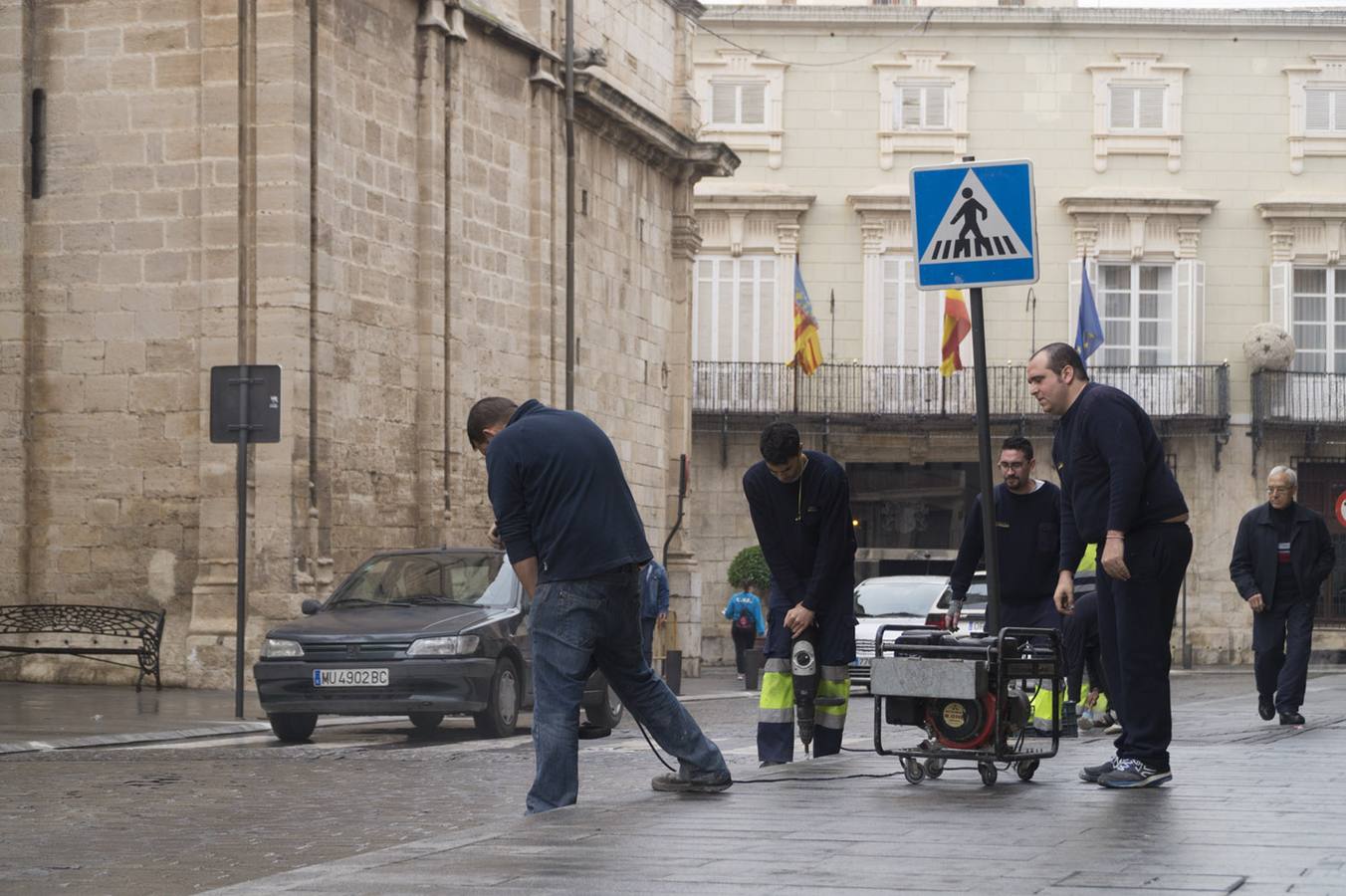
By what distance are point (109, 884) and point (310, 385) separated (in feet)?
48.8

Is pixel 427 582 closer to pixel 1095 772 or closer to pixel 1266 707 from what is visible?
pixel 1266 707

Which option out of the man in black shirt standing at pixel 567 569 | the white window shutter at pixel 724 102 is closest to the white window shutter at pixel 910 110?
the white window shutter at pixel 724 102

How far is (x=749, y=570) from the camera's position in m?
37.7

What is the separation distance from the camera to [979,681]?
930 cm

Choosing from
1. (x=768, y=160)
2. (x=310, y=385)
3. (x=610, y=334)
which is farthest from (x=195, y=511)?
(x=768, y=160)

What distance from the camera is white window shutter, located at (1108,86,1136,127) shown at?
142 ft

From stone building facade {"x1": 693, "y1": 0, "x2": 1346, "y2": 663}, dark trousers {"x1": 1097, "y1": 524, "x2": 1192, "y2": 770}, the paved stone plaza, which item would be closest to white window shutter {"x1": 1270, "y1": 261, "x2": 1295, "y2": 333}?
stone building facade {"x1": 693, "y1": 0, "x2": 1346, "y2": 663}

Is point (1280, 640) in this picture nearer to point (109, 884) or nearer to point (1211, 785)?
point (1211, 785)

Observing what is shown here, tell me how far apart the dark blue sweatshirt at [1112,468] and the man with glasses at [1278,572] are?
6.60 m

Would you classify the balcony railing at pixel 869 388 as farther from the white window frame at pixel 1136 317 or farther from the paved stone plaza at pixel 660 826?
the paved stone plaza at pixel 660 826

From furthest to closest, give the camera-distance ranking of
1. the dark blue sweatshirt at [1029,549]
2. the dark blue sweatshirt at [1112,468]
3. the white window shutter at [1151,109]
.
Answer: the white window shutter at [1151,109]
the dark blue sweatshirt at [1029,549]
the dark blue sweatshirt at [1112,468]

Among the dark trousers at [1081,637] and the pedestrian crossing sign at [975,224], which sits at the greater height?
the pedestrian crossing sign at [975,224]

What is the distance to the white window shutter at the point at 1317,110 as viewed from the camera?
43.7 metres

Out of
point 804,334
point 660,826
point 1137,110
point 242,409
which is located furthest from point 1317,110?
point 660,826
